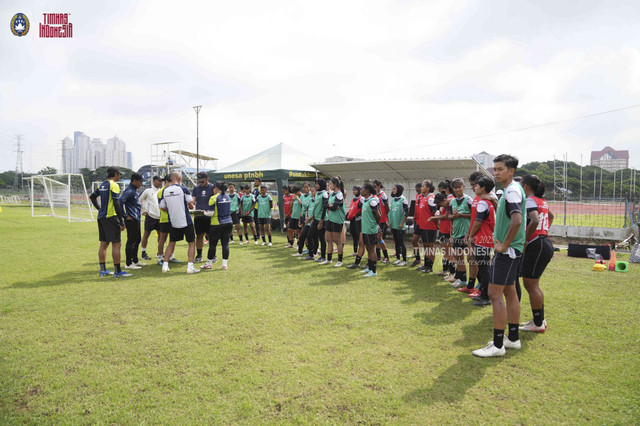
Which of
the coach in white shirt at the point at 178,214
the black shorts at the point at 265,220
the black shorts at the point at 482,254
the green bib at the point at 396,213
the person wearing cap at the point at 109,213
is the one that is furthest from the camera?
the black shorts at the point at 265,220

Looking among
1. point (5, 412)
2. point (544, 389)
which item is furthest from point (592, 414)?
point (5, 412)

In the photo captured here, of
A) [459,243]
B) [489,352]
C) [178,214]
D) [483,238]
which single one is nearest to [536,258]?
[483,238]

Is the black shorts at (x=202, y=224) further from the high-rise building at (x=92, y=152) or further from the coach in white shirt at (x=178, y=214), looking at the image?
the high-rise building at (x=92, y=152)

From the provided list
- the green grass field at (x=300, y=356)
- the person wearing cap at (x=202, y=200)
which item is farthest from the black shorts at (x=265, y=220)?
the green grass field at (x=300, y=356)

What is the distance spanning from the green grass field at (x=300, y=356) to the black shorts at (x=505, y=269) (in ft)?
2.71

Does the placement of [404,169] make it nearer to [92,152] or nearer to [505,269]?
[505,269]

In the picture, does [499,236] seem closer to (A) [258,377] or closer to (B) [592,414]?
(B) [592,414]

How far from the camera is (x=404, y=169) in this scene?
14.7 meters

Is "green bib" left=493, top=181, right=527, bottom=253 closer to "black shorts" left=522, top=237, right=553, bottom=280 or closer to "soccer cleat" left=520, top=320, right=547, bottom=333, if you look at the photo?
"black shorts" left=522, top=237, right=553, bottom=280

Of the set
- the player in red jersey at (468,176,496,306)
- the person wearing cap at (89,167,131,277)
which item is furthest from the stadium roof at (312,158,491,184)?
the person wearing cap at (89,167,131,277)

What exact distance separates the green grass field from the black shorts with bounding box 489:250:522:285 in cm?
83

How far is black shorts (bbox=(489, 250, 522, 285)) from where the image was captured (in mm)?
3686

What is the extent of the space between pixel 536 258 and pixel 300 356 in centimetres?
312

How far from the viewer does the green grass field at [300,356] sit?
8.98 ft
